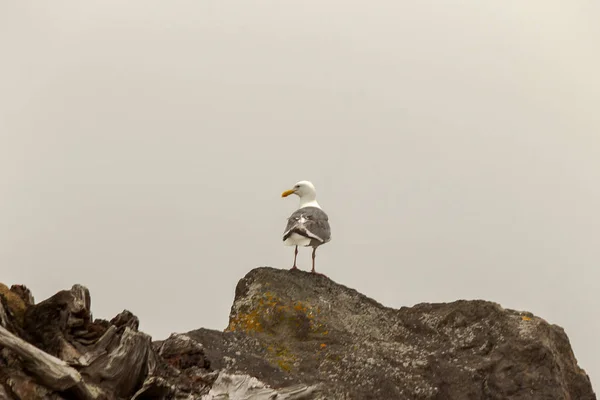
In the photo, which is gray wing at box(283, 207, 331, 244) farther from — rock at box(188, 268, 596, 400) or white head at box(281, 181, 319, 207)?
rock at box(188, 268, 596, 400)

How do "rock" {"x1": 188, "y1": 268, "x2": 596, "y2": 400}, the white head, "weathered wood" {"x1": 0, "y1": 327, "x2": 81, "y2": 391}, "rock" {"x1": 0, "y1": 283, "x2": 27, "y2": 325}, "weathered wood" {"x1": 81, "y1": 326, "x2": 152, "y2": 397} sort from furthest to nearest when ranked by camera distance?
1. the white head
2. "rock" {"x1": 188, "y1": 268, "x2": 596, "y2": 400}
3. "rock" {"x1": 0, "y1": 283, "x2": 27, "y2": 325}
4. "weathered wood" {"x1": 81, "y1": 326, "x2": 152, "y2": 397}
5. "weathered wood" {"x1": 0, "y1": 327, "x2": 81, "y2": 391}

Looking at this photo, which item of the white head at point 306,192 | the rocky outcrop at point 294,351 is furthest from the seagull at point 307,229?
the rocky outcrop at point 294,351

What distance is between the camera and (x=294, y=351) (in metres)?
15.0

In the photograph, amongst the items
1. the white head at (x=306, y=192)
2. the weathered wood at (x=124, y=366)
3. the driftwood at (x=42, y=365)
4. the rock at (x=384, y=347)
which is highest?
the white head at (x=306, y=192)

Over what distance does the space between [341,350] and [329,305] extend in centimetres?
183

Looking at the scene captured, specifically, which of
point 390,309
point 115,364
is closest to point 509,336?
point 390,309

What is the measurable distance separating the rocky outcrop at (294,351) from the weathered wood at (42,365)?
2 cm

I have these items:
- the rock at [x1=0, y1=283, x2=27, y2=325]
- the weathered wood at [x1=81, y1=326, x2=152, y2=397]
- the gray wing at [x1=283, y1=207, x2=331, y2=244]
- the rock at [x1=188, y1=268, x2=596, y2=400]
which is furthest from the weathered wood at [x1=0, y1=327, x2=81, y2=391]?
the gray wing at [x1=283, y1=207, x2=331, y2=244]

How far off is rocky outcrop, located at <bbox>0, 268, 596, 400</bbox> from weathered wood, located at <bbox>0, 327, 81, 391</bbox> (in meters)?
0.02

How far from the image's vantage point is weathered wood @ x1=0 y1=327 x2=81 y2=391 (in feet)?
35.2

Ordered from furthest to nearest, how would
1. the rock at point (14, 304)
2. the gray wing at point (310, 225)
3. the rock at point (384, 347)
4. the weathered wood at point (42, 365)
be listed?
1. the gray wing at point (310, 225)
2. the rock at point (384, 347)
3. the rock at point (14, 304)
4. the weathered wood at point (42, 365)

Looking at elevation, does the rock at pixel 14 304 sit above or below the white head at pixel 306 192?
below

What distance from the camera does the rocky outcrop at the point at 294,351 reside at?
11594 millimetres

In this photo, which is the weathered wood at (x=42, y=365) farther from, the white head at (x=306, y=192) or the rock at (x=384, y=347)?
the white head at (x=306, y=192)
